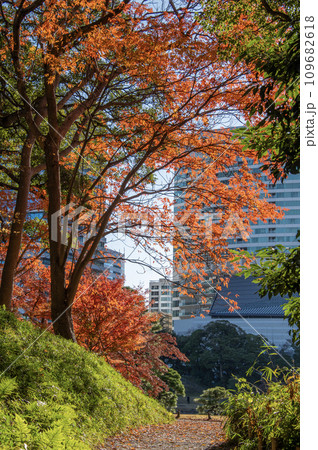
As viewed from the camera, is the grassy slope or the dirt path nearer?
the grassy slope

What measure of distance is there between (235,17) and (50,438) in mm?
4263

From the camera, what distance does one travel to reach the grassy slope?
3372mm

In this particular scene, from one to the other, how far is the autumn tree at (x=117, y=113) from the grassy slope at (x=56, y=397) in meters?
1.26

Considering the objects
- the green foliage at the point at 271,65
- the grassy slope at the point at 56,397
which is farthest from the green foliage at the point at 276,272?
the grassy slope at the point at 56,397

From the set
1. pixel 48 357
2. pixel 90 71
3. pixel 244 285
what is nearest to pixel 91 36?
pixel 90 71

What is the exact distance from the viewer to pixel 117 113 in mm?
9055

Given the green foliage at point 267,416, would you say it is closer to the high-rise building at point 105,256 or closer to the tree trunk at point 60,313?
the tree trunk at point 60,313

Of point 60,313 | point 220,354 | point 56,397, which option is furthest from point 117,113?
point 220,354

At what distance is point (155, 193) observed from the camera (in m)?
8.11

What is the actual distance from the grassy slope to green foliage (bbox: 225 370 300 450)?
1629mm

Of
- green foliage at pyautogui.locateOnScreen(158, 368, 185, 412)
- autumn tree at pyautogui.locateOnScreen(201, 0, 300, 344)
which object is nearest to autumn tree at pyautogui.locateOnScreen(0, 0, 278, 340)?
autumn tree at pyautogui.locateOnScreen(201, 0, 300, 344)

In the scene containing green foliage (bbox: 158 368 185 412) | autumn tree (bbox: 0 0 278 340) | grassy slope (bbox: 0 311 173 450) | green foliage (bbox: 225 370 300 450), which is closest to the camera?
grassy slope (bbox: 0 311 173 450)

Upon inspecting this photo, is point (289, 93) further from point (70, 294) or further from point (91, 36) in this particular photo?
point (70, 294)

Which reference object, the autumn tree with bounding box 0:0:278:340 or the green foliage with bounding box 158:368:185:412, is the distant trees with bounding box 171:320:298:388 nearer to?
the green foliage with bounding box 158:368:185:412
